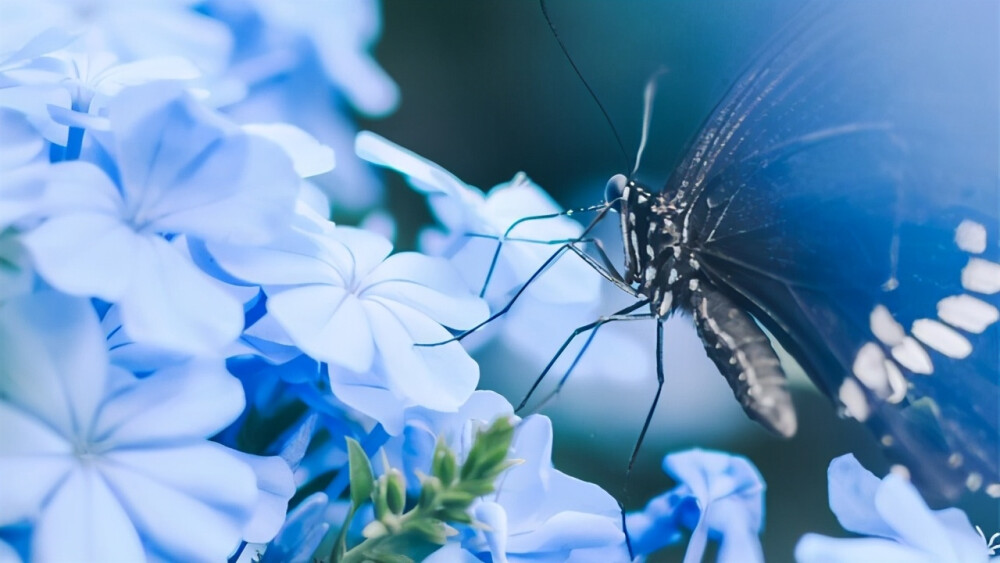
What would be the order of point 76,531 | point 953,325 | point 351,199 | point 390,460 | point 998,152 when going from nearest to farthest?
point 76,531 < point 390,460 < point 953,325 < point 998,152 < point 351,199

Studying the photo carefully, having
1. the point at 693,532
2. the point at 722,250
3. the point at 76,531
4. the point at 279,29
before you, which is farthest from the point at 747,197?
the point at 76,531

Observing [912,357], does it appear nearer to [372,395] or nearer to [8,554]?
[372,395]

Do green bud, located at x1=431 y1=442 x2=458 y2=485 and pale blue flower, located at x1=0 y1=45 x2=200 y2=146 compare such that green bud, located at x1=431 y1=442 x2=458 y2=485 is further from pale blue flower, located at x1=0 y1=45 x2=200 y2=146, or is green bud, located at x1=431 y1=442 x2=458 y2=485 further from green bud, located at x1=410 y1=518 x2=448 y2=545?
pale blue flower, located at x1=0 y1=45 x2=200 y2=146

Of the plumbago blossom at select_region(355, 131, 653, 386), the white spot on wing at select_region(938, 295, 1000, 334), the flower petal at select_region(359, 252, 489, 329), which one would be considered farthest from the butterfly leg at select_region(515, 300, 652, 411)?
the white spot on wing at select_region(938, 295, 1000, 334)

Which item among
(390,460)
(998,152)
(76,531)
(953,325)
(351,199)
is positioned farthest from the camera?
(351,199)

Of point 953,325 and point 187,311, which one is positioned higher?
point 953,325

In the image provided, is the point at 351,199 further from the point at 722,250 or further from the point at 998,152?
the point at 998,152
